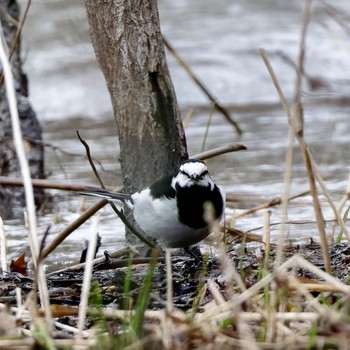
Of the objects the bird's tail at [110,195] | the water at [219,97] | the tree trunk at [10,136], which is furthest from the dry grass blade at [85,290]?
the tree trunk at [10,136]

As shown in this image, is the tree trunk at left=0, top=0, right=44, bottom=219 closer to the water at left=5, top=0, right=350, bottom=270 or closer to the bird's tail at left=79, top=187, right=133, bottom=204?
the water at left=5, top=0, right=350, bottom=270

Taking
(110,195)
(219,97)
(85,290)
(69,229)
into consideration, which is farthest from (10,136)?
(219,97)

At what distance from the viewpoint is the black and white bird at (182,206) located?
13.5 ft

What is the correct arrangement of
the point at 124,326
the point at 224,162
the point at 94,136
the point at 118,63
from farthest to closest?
the point at 94,136, the point at 224,162, the point at 118,63, the point at 124,326

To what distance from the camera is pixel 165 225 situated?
4184 mm

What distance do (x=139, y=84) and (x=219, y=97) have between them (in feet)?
19.0

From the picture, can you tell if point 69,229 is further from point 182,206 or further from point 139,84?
point 139,84

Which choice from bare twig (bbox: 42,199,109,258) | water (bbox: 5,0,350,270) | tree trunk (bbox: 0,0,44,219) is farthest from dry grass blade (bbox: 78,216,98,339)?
tree trunk (bbox: 0,0,44,219)

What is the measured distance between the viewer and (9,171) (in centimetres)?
658

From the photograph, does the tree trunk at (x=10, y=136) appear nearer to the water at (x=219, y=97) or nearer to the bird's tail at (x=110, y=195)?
the water at (x=219, y=97)

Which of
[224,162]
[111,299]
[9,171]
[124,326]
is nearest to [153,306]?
[111,299]

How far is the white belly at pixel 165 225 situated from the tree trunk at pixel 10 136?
7.71 ft

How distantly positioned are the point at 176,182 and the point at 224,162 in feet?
11.5

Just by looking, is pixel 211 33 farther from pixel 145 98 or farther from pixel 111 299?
pixel 111 299
